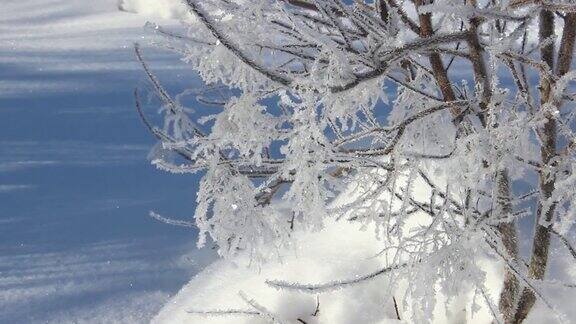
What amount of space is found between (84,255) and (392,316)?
152 centimetres

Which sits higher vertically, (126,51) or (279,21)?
(279,21)

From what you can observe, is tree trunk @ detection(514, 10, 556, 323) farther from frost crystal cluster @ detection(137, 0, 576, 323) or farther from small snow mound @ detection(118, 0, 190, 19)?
small snow mound @ detection(118, 0, 190, 19)

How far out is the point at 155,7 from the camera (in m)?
6.96

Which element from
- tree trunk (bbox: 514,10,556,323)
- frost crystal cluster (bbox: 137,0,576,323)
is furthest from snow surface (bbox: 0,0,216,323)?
tree trunk (bbox: 514,10,556,323)

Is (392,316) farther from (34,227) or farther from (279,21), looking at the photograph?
(34,227)

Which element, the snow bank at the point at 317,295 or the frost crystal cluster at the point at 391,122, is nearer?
the frost crystal cluster at the point at 391,122

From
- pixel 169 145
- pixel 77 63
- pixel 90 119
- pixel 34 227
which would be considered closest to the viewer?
pixel 169 145

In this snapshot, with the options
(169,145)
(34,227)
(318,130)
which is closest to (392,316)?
(169,145)

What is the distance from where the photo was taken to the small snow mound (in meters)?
6.78

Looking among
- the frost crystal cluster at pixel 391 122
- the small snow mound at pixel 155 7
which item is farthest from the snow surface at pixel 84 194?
the frost crystal cluster at pixel 391 122

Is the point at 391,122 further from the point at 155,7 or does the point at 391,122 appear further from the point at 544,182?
the point at 155,7

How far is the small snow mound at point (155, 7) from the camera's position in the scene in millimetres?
6781

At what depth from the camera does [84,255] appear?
3141 mm

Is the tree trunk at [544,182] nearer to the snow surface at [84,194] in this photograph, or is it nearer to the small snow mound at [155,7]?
the snow surface at [84,194]
